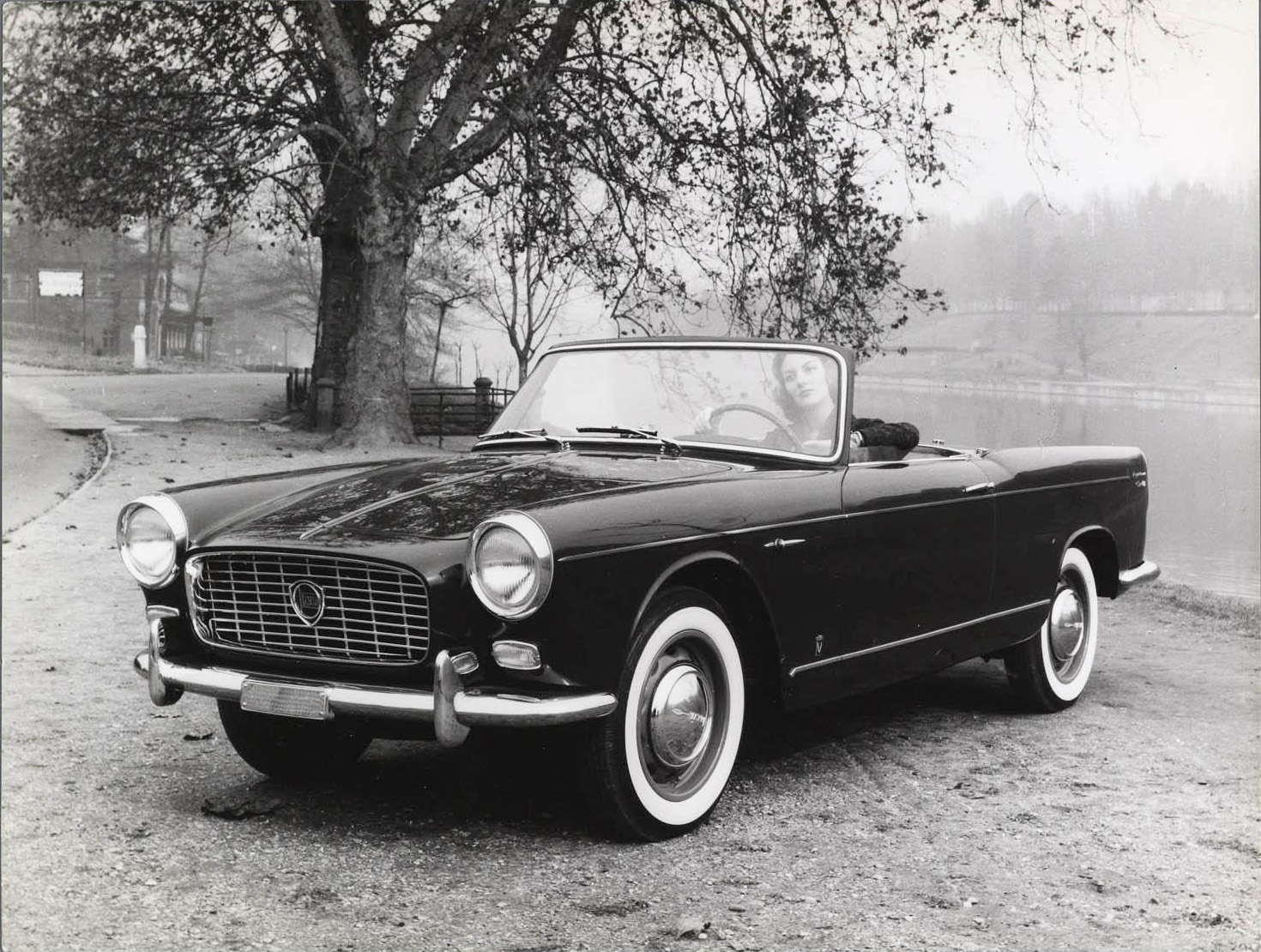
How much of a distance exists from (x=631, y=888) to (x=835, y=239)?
11130 mm

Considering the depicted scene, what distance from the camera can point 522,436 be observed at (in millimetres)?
5016

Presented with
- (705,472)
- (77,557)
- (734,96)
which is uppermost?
(734,96)

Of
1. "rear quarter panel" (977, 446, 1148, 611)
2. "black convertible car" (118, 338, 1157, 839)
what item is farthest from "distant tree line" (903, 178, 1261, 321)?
"black convertible car" (118, 338, 1157, 839)

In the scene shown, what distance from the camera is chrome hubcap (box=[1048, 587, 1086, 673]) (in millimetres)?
5914

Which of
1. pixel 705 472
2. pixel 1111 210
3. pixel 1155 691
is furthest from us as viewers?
pixel 1111 210

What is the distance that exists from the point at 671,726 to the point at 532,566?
28.0 inches

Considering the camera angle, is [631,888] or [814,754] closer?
[631,888]

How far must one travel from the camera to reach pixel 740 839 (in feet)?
12.8

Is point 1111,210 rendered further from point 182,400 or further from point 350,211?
point 182,400

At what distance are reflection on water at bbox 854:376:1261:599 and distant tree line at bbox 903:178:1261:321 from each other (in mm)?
1855

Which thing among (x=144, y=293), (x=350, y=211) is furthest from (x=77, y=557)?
(x=144, y=293)

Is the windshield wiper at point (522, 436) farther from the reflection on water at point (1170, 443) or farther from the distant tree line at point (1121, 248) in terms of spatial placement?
the distant tree line at point (1121, 248)

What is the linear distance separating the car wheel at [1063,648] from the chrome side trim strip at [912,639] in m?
0.21

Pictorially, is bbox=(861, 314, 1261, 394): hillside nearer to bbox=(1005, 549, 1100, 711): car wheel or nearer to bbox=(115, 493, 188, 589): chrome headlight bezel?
bbox=(1005, 549, 1100, 711): car wheel
